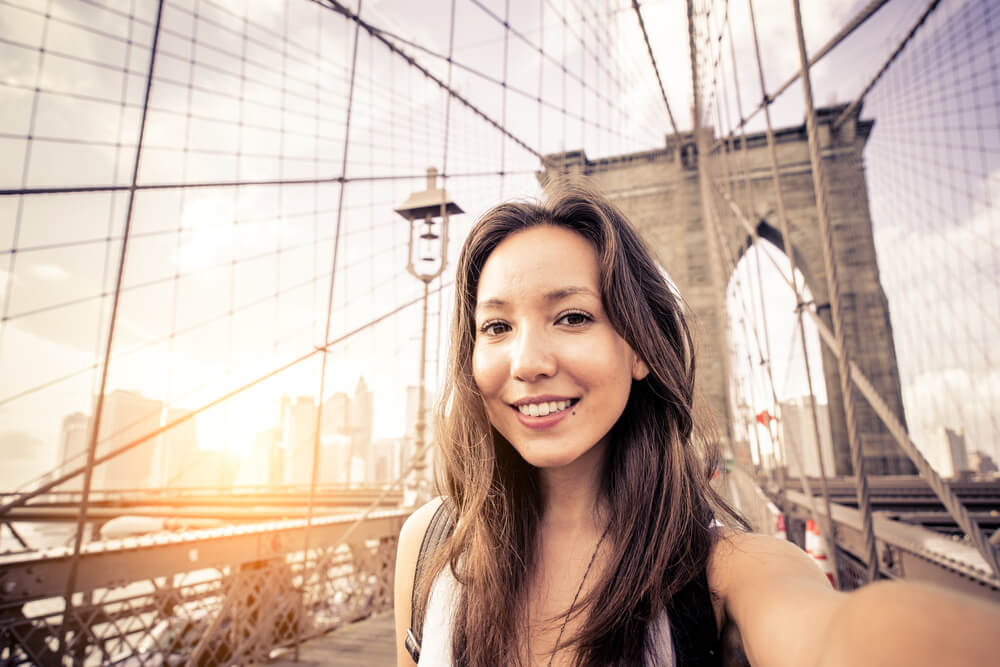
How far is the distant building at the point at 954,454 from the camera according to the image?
4698mm

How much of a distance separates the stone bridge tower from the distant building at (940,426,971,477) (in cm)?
222

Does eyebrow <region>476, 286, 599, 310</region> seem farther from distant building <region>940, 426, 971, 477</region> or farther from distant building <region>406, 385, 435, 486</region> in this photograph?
distant building <region>940, 426, 971, 477</region>

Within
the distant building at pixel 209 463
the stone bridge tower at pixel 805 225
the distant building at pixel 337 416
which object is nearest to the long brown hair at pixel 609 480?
the distant building at pixel 337 416

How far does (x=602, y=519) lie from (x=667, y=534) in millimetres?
123

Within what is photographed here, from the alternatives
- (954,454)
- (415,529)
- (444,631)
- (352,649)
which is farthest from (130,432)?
(954,454)

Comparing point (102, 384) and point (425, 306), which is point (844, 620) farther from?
point (425, 306)

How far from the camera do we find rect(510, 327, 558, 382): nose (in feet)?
2.46

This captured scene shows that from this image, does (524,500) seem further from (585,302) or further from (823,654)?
(823,654)

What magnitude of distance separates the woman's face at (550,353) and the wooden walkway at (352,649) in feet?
9.08

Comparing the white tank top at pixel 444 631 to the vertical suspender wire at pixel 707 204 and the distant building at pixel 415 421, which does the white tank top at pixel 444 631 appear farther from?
the vertical suspender wire at pixel 707 204

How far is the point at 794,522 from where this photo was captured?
496 centimetres

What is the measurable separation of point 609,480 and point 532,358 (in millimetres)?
298

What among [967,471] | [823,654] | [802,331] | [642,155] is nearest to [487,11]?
[802,331]

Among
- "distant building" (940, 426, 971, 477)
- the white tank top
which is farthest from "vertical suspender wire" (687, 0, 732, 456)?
the white tank top
